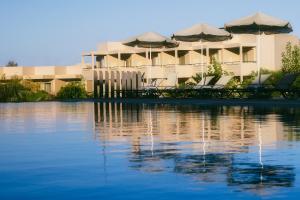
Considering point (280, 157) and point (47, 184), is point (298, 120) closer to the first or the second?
point (280, 157)

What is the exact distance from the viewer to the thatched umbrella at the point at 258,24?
32656mm

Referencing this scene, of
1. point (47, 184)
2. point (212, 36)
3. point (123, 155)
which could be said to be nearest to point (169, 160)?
point (123, 155)

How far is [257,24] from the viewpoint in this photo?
107 ft

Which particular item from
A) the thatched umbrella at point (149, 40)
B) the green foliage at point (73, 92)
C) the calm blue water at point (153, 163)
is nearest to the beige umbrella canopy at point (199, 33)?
the thatched umbrella at point (149, 40)

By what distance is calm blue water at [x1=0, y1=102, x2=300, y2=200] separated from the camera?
21.9 feet

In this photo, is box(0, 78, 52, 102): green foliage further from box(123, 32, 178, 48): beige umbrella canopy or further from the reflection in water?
the reflection in water

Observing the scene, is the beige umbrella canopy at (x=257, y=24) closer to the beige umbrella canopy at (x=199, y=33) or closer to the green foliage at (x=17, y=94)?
the beige umbrella canopy at (x=199, y=33)

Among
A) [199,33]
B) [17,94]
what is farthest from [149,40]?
[17,94]

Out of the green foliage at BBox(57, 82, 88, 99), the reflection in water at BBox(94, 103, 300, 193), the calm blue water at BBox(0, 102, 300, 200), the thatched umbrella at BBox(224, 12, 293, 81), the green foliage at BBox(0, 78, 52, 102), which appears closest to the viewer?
the calm blue water at BBox(0, 102, 300, 200)

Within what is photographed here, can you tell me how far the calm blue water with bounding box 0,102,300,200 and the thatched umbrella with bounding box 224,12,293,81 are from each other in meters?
18.2

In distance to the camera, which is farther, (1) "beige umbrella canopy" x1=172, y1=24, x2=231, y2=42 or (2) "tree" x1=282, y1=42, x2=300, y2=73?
(2) "tree" x1=282, y1=42, x2=300, y2=73

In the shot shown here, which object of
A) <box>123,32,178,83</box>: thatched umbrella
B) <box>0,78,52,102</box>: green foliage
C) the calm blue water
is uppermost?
<box>123,32,178,83</box>: thatched umbrella

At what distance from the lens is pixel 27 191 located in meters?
6.74

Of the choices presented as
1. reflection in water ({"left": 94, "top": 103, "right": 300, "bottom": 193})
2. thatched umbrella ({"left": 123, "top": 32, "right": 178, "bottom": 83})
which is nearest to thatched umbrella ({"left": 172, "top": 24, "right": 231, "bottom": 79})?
thatched umbrella ({"left": 123, "top": 32, "right": 178, "bottom": 83})
